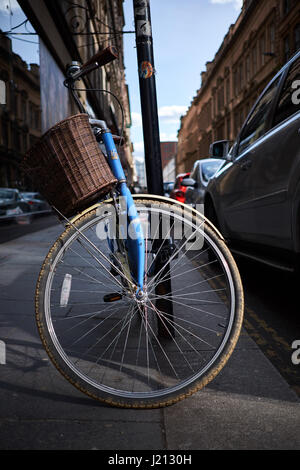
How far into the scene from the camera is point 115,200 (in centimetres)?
222

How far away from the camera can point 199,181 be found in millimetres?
9070

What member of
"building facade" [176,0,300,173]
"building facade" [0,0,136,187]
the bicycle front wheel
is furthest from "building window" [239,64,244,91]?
the bicycle front wheel

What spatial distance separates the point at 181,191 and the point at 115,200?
331 inches

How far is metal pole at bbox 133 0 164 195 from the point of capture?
9.89 feet

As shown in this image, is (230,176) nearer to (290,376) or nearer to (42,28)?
(290,376)

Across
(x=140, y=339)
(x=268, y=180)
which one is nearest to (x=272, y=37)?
(x=268, y=180)

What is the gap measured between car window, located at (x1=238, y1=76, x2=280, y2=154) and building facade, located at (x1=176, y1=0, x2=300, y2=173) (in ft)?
56.9

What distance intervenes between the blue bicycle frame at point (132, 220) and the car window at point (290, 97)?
1535 mm

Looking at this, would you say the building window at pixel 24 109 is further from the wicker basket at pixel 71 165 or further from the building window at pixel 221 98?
the building window at pixel 221 98

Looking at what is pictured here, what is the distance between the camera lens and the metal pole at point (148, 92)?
301 centimetres

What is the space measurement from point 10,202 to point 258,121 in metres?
6.36

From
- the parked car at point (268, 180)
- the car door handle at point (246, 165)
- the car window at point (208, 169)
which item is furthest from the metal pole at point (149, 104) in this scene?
the car window at point (208, 169)

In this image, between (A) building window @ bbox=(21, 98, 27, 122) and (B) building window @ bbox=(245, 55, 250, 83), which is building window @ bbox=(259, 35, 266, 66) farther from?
(A) building window @ bbox=(21, 98, 27, 122)
